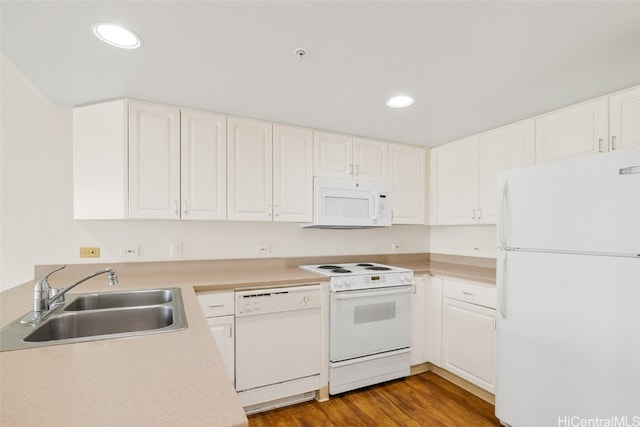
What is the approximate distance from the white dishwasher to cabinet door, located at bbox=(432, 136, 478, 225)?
1.56 metres

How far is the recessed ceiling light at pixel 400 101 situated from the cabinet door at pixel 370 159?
2.48 feet

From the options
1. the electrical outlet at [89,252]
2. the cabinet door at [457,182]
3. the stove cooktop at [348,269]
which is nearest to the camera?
the electrical outlet at [89,252]

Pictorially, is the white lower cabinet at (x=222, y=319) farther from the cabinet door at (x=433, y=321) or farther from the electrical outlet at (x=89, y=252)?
the cabinet door at (x=433, y=321)

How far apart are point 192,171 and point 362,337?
5.90ft

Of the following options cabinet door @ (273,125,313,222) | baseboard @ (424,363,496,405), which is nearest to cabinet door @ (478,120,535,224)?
baseboard @ (424,363,496,405)

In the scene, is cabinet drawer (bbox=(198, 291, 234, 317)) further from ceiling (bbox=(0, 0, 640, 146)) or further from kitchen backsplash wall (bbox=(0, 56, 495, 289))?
ceiling (bbox=(0, 0, 640, 146))

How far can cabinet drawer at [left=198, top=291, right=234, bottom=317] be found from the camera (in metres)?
2.01

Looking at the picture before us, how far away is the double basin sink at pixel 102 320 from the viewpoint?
107cm

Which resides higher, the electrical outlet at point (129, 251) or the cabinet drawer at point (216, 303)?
the electrical outlet at point (129, 251)

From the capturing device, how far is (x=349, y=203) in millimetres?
2793

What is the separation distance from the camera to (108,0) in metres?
1.17

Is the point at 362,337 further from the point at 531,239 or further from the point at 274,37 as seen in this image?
the point at 274,37
